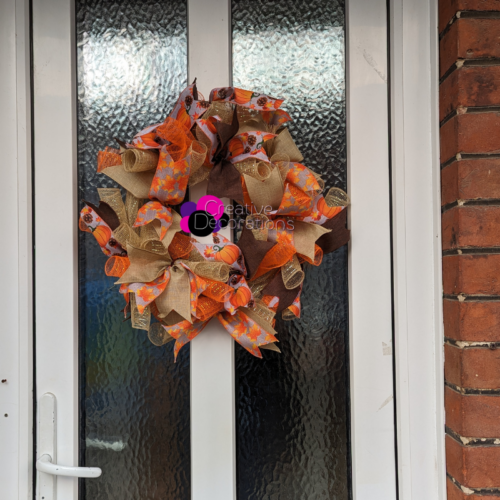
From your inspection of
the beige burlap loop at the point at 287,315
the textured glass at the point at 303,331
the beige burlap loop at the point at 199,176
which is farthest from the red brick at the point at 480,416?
the beige burlap loop at the point at 199,176

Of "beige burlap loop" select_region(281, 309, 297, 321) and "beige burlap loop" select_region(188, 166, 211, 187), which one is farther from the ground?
"beige burlap loop" select_region(188, 166, 211, 187)

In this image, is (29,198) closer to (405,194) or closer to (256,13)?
(256,13)

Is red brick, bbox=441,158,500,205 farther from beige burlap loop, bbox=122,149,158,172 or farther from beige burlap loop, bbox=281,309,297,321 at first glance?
beige burlap loop, bbox=122,149,158,172

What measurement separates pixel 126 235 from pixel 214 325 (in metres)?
0.29

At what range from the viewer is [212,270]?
2.69ft

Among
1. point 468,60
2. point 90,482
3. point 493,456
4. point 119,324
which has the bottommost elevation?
point 90,482

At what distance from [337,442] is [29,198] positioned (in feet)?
3.13

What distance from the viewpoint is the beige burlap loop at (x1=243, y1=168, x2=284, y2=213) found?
82 cm

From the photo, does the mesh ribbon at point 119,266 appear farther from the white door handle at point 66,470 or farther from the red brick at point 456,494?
the red brick at point 456,494

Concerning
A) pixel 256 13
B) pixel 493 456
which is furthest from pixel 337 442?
pixel 256 13

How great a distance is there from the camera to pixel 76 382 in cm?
96

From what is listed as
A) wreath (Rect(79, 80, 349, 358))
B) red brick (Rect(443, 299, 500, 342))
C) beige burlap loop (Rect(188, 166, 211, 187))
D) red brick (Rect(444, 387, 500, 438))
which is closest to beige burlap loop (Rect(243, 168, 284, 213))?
wreath (Rect(79, 80, 349, 358))

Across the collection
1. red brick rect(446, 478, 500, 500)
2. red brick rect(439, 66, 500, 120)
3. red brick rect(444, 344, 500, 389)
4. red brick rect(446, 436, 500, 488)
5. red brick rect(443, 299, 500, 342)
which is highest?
red brick rect(439, 66, 500, 120)

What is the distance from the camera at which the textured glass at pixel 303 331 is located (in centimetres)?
96
